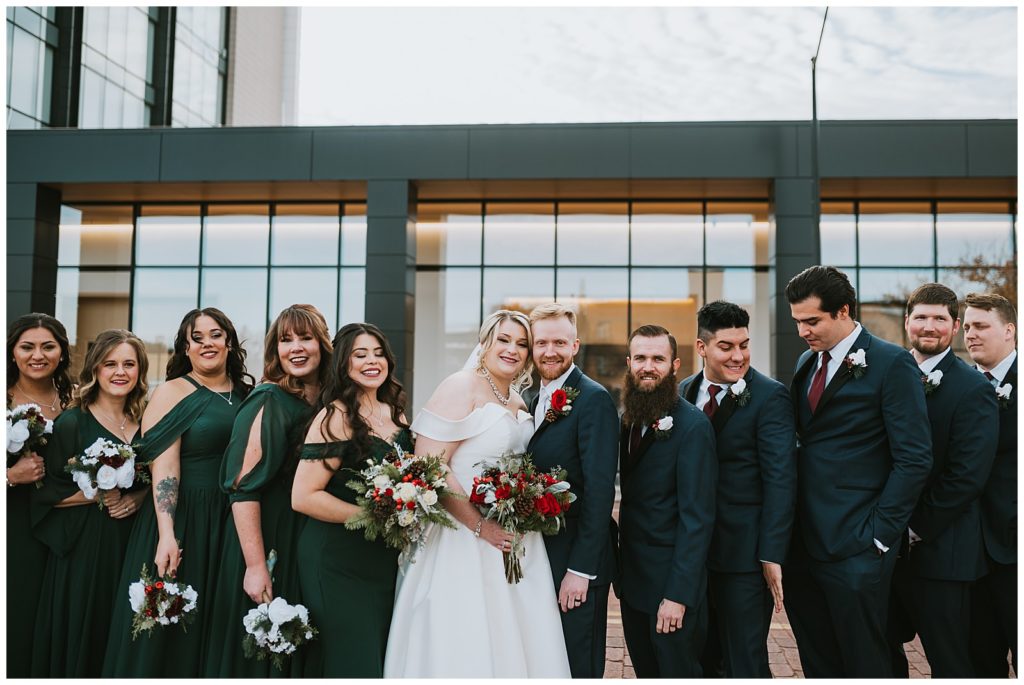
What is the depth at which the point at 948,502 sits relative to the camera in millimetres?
4074

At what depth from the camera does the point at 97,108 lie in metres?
22.1

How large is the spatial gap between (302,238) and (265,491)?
14.4 m

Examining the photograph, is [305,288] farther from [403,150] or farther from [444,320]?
[403,150]

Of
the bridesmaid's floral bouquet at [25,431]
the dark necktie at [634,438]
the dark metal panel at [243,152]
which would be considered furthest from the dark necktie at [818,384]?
the dark metal panel at [243,152]

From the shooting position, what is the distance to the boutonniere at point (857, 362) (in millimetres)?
3861

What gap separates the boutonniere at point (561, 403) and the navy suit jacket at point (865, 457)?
1300mm

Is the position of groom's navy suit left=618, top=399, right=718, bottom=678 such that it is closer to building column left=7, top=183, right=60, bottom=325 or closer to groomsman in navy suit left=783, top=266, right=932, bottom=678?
groomsman in navy suit left=783, top=266, right=932, bottom=678

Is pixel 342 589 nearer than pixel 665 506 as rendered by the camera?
Yes

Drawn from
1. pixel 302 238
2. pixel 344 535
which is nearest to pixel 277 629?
pixel 344 535

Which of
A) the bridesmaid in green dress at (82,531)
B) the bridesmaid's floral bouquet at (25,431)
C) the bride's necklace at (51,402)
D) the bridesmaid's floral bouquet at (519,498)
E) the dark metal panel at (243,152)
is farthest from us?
the dark metal panel at (243,152)

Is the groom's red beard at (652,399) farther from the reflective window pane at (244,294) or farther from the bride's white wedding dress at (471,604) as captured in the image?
the reflective window pane at (244,294)

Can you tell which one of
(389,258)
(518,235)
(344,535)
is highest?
(518,235)

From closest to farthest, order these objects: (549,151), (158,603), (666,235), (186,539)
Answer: (158,603)
(186,539)
(549,151)
(666,235)

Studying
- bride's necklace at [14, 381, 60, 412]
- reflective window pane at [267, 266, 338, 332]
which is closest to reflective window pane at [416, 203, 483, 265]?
reflective window pane at [267, 266, 338, 332]
